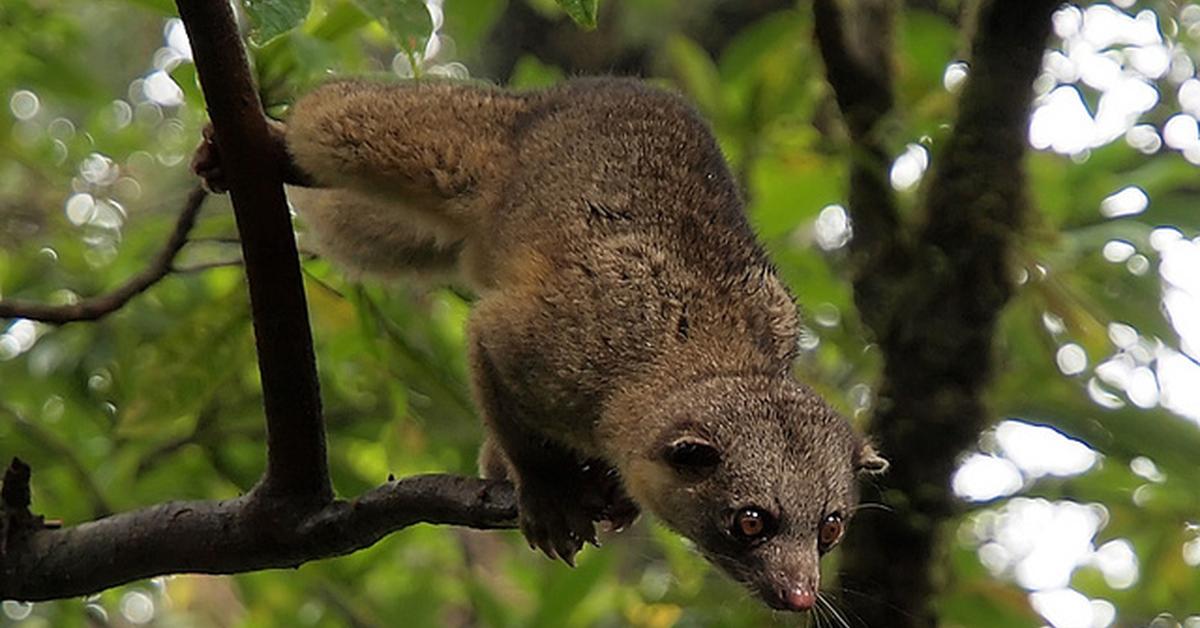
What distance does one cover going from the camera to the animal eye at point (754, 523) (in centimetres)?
245

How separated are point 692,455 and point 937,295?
122 cm

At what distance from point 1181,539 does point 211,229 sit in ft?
8.42

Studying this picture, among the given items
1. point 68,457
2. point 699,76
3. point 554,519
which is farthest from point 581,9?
point 699,76

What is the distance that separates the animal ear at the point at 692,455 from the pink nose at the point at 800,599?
0.95 ft

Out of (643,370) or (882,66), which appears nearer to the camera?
(643,370)

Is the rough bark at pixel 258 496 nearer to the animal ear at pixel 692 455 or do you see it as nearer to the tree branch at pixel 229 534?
the tree branch at pixel 229 534

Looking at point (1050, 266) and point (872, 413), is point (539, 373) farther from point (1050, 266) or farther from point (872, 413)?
point (1050, 266)

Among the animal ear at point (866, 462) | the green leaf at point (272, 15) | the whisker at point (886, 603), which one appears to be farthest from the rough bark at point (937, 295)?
the green leaf at point (272, 15)

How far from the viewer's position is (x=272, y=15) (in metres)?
1.83

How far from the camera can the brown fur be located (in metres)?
2.54

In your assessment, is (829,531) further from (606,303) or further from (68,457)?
(68,457)

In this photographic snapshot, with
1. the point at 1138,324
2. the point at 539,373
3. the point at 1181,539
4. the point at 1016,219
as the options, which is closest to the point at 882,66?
the point at 1016,219

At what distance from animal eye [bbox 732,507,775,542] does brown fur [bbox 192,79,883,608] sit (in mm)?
16

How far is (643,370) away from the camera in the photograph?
2695mm
